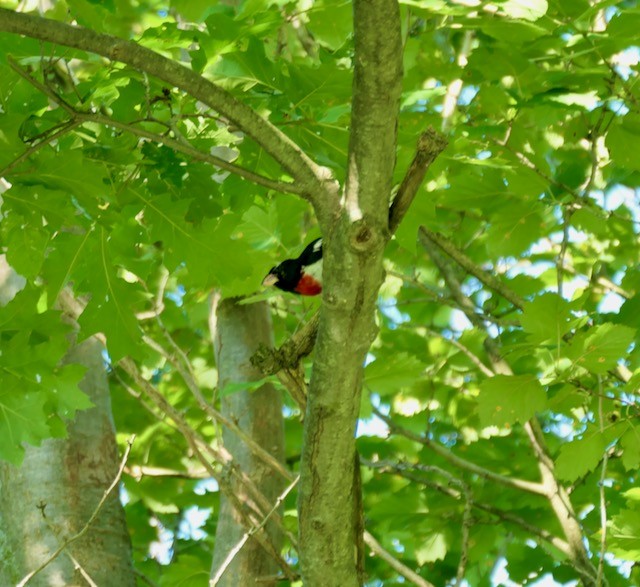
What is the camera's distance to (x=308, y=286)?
357 cm

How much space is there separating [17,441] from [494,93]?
213 centimetres

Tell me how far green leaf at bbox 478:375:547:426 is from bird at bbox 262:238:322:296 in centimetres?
90

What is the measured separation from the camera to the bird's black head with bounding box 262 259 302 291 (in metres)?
3.49

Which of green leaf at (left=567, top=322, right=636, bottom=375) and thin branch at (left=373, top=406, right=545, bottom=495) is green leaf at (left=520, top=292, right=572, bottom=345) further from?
thin branch at (left=373, top=406, right=545, bottom=495)

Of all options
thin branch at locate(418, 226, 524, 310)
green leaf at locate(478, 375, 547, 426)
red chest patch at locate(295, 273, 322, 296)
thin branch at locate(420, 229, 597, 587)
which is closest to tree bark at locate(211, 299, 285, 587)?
red chest patch at locate(295, 273, 322, 296)

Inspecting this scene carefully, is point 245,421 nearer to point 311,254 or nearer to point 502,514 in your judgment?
point 311,254

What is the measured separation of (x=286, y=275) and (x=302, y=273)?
6cm

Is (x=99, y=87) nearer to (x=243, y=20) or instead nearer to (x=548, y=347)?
(x=243, y=20)

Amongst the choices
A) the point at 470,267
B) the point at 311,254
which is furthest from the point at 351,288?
the point at 470,267

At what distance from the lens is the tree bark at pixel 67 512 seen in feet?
10.6

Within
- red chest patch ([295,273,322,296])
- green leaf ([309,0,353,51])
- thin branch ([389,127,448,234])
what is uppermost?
green leaf ([309,0,353,51])

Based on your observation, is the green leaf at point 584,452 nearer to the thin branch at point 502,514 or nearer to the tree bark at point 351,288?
the thin branch at point 502,514

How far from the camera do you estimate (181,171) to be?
2383mm

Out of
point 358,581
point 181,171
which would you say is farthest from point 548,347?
point 181,171
